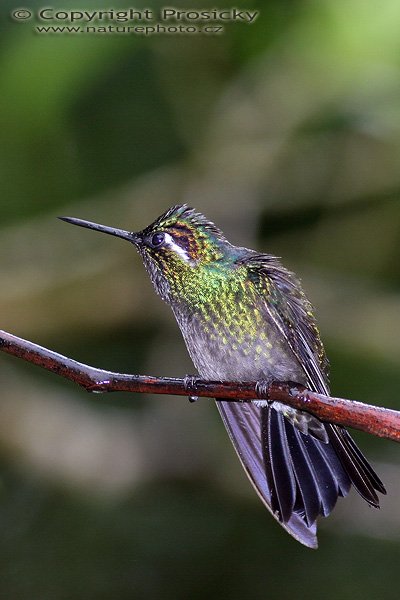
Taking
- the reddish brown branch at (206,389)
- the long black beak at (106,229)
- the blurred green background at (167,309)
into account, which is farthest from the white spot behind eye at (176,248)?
the blurred green background at (167,309)

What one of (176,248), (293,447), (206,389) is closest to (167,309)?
(176,248)

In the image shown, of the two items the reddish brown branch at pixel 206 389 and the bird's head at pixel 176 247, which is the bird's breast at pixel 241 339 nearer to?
the bird's head at pixel 176 247

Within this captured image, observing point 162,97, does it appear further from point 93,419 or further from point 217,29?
point 93,419

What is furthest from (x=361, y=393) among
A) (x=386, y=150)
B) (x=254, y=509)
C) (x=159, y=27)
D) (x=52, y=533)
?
(x=159, y=27)

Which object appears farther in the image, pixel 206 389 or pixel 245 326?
pixel 245 326

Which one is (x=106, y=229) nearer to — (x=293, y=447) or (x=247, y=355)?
(x=247, y=355)
